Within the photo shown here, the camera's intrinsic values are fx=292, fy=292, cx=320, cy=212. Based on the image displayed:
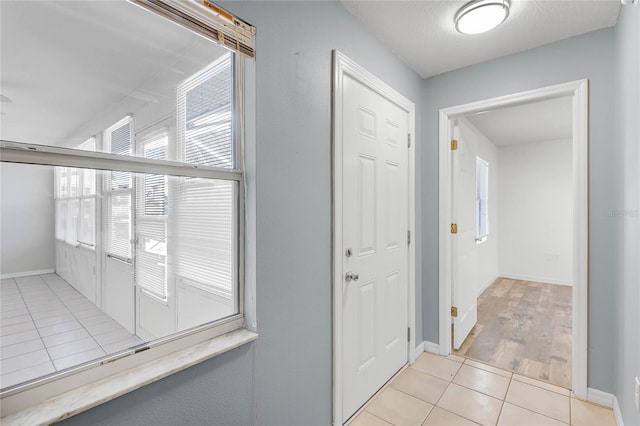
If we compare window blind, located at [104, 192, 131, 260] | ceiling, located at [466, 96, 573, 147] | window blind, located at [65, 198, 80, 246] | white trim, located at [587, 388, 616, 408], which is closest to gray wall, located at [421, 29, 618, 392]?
white trim, located at [587, 388, 616, 408]

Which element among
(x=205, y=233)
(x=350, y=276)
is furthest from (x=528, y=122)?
(x=205, y=233)

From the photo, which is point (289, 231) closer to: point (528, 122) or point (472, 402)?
point (472, 402)

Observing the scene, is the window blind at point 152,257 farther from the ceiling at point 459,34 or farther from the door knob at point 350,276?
the ceiling at point 459,34

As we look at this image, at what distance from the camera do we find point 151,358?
1017 millimetres

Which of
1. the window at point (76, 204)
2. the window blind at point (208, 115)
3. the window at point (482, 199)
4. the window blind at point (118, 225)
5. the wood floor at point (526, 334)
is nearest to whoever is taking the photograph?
the window at point (76, 204)

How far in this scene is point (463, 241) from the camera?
2.83 metres

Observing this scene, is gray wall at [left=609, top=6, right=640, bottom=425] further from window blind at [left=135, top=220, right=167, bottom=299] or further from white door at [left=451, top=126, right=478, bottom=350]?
window blind at [left=135, top=220, right=167, bottom=299]

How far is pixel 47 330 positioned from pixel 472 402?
7.69ft

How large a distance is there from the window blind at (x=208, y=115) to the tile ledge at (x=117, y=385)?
0.74m

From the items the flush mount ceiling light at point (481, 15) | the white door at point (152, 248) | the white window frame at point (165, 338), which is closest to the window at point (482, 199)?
the flush mount ceiling light at point (481, 15)

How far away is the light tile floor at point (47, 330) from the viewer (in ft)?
2.62

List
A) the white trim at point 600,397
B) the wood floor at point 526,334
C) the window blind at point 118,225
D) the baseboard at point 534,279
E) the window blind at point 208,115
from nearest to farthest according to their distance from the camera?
the window blind at point 118,225 → the window blind at point 208,115 → the white trim at point 600,397 → the wood floor at point 526,334 → the baseboard at point 534,279

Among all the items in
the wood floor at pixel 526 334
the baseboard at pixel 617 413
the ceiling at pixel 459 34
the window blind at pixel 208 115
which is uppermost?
the ceiling at pixel 459 34

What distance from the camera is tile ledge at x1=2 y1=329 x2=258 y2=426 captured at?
755 millimetres
